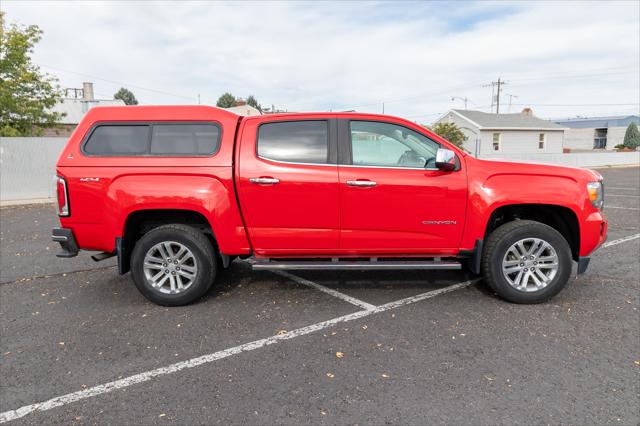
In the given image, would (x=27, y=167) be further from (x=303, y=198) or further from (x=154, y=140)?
(x=303, y=198)

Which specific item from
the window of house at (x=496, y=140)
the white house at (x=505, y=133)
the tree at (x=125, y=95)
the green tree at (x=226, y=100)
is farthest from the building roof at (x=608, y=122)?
the tree at (x=125, y=95)

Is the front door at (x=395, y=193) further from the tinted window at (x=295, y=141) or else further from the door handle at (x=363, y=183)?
the tinted window at (x=295, y=141)

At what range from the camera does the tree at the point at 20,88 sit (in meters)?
15.0

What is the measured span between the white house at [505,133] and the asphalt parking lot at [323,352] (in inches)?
1195

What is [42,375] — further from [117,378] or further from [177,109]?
[177,109]

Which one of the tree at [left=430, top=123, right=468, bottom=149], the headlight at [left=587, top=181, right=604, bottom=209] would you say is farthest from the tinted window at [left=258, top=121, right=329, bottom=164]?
the tree at [left=430, top=123, right=468, bottom=149]

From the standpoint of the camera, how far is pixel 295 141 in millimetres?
4227

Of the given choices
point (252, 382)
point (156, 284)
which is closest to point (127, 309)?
point (156, 284)

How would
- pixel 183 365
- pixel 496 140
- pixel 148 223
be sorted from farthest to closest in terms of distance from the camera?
pixel 496 140 < pixel 148 223 < pixel 183 365

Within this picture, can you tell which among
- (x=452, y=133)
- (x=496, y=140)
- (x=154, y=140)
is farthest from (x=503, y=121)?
(x=154, y=140)

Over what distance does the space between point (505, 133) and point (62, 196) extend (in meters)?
35.7

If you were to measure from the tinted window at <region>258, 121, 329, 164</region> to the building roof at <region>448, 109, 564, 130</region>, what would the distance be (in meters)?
31.9

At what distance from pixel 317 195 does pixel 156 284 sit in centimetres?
191

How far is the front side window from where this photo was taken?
416cm
